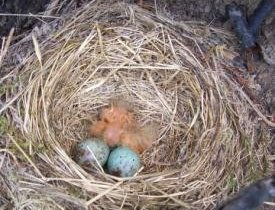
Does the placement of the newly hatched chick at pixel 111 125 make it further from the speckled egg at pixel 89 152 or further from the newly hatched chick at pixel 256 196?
the newly hatched chick at pixel 256 196

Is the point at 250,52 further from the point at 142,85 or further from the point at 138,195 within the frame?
the point at 138,195

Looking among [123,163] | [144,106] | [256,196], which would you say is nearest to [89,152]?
[123,163]

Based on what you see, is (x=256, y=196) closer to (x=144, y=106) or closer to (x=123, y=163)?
(x=123, y=163)

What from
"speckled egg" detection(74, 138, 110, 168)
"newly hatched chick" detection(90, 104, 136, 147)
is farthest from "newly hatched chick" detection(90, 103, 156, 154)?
"speckled egg" detection(74, 138, 110, 168)

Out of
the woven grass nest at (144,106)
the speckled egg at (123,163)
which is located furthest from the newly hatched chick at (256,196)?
the speckled egg at (123,163)

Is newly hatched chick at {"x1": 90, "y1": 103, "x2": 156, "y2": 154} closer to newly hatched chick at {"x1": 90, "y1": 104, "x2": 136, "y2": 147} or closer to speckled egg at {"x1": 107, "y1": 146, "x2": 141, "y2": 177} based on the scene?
newly hatched chick at {"x1": 90, "y1": 104, "x2": 136, "y2": 147}

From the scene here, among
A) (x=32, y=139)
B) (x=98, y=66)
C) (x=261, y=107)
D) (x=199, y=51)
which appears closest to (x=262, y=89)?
(x=261, y=107)
